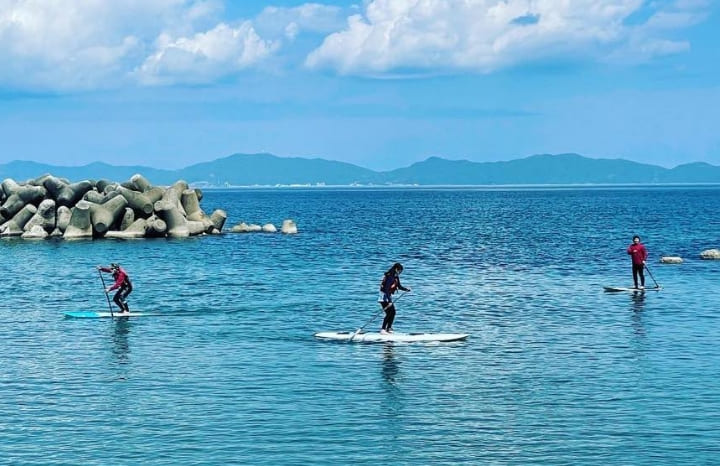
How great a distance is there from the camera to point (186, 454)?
2286cm

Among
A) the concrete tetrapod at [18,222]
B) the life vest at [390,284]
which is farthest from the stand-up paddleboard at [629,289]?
the concrete tetrapod at [18,222]

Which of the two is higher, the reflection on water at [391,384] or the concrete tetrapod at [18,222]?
the concrete tetrapod at [18,222]

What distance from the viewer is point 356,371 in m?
32.3

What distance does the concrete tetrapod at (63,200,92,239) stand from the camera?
9412 cm

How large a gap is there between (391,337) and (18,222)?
71.8 m

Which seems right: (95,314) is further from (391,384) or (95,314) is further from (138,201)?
(138,201)

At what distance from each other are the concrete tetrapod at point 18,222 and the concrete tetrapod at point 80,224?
7.82 metres

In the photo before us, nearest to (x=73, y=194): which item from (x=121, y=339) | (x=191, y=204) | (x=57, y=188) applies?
(x=57, y=188)

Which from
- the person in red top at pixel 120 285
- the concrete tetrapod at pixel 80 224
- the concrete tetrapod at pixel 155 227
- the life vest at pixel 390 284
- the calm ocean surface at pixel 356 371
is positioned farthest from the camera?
the concrete tetrapod at pixel 155 227

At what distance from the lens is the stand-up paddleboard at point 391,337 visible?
1486 inches

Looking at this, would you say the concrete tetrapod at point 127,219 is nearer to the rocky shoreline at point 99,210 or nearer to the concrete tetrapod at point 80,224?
the rocky shoreline at point 99,210

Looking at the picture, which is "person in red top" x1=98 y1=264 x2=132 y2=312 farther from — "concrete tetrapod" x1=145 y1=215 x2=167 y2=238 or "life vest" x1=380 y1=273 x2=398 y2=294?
"concrete tetrapod" x1=145 y1=215 x2=167 y2=238

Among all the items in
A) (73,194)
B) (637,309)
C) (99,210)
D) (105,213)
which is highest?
(73,194)

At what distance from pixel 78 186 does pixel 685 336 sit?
236 ft
